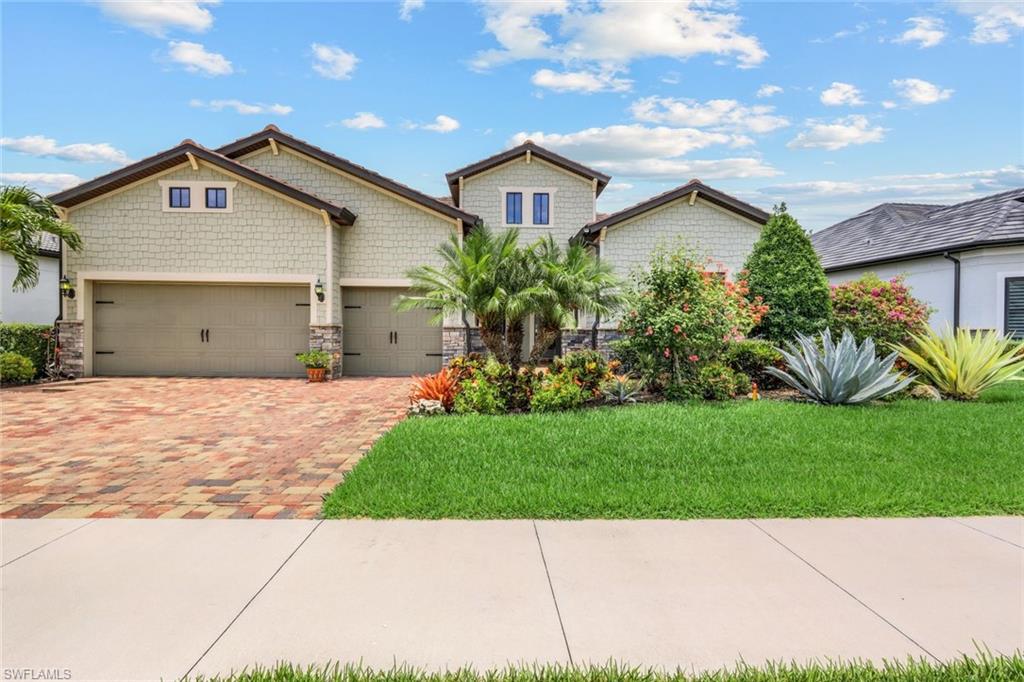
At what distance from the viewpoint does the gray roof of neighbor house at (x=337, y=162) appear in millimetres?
15281

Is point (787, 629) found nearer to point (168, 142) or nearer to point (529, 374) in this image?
point (529, 374)

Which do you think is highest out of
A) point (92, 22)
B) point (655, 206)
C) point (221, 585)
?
point (92, 22)

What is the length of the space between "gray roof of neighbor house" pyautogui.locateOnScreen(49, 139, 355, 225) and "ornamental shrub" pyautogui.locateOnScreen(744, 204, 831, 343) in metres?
10.5

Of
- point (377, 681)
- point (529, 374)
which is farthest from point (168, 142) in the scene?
point (377, 681)

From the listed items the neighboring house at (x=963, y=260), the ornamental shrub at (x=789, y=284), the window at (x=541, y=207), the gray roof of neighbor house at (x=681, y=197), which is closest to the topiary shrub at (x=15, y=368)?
the window at (x=541, y=207)

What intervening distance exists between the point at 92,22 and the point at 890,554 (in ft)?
44.6

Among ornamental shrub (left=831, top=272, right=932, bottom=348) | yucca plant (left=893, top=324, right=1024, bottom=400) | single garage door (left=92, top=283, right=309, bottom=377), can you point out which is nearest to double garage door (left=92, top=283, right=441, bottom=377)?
single garage door (left=92, top=283, right=309, bottom=377)

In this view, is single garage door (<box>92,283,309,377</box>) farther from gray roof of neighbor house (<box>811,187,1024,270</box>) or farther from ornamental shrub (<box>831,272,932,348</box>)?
gray roof of neighbor house (<box>811,187,1024,270</box>)

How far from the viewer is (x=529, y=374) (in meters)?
9.16

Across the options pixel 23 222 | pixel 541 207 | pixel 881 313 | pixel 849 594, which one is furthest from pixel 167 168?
pixel 881 313

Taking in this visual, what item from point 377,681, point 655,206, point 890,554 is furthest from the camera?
point 655,206

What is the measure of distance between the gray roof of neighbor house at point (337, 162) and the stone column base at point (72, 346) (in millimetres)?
6139

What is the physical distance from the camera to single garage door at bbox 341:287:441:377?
51.1ft

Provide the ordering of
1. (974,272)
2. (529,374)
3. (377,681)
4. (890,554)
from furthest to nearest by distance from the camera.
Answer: (974,272) → (529,374) → (890,554) → (377,681)
